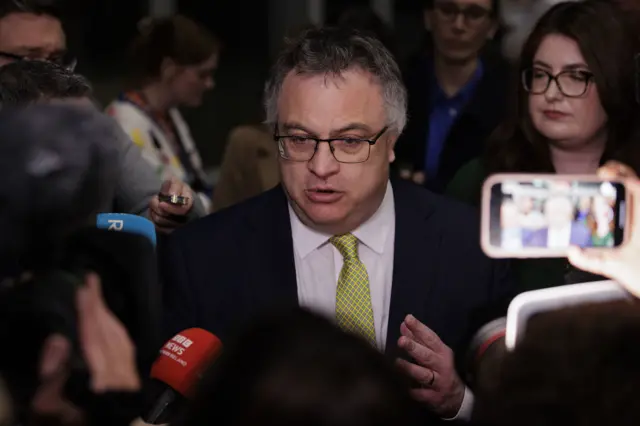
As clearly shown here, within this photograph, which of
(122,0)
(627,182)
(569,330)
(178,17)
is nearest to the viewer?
(569,330)

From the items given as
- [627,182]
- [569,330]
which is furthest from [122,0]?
[569,330]

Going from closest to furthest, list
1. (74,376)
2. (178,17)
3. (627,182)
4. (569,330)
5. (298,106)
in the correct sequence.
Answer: (569,330) → (74,376) → (627,182) → (298,106) → (178,17)

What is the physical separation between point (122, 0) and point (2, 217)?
627cm

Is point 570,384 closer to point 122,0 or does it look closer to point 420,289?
point 420,289

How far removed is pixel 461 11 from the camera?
3342 millimetres

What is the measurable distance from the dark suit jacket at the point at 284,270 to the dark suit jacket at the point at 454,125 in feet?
3.50

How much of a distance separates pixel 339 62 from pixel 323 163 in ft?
0.70

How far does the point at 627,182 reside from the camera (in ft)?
4.91

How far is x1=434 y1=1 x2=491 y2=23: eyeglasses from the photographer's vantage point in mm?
3338

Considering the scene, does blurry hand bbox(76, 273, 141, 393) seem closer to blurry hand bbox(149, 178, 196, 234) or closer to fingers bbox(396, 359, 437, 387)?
fingers bbox(396, 359, 437, 387)

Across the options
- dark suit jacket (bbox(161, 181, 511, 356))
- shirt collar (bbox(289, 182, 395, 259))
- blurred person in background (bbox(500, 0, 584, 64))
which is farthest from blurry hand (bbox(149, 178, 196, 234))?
blurred person in background (bbox(500, 0, 584, 64))

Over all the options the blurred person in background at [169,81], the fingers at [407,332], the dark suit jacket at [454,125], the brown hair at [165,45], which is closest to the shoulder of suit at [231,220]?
the fingers at [407,332]

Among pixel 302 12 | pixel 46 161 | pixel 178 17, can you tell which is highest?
pixel 46 161

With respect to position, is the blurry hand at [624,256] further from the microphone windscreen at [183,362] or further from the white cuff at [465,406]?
the microphone windscreen at [183,362]
